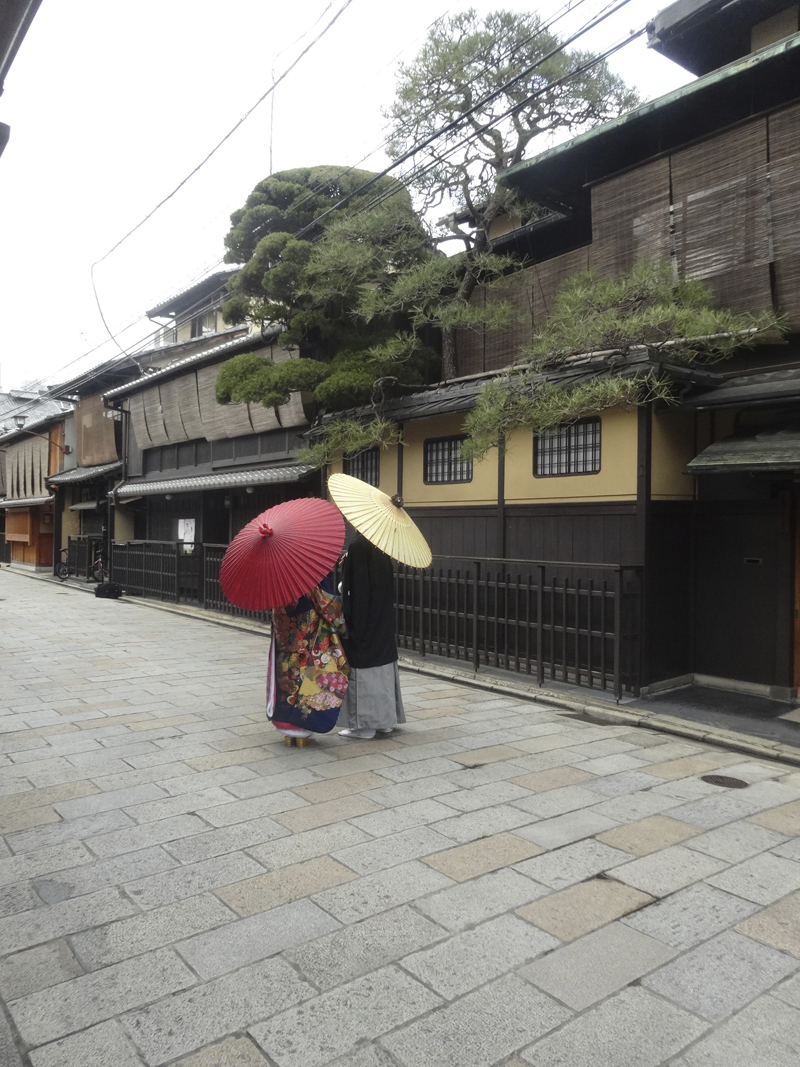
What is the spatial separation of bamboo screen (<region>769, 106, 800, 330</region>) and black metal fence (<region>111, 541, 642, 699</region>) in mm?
3584

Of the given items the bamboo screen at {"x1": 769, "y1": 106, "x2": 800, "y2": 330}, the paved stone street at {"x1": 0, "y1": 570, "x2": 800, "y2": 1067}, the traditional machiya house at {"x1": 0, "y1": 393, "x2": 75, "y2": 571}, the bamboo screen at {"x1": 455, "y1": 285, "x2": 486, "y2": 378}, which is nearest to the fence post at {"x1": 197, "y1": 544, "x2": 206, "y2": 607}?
the bamboo screen at {"x1": 455, "y1": 285, "x2": 486, "y2": 378}

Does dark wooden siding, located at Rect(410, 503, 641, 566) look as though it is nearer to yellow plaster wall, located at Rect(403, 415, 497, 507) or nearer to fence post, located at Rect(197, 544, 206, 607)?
yellow plaster wall, located at Rect(403, 415, 497, 507)

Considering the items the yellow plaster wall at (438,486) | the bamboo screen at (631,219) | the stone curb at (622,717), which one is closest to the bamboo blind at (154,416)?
the yellow plaster wall at (438,486)

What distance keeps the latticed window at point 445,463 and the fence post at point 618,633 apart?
383 cm

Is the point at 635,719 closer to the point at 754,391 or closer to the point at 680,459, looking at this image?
the point at 680,459

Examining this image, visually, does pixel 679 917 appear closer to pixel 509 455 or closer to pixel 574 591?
pixel 574 591

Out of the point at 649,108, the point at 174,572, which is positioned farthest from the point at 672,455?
the point at 174,572

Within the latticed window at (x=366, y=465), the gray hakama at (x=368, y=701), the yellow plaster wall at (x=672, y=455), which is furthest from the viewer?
the latticed window at (x=366, y=465)

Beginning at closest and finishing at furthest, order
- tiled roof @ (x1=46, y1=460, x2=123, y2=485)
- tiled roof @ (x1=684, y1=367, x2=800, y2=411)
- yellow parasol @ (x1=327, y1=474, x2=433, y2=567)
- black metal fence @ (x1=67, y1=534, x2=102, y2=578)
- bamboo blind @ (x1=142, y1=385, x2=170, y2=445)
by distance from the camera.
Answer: yellow parasol @ (x1=327, y1=474, x2=433, y2=567)
tiled roof @ (x1=684, y1=367, x2=800, y2=411)
bamboo blind @ (x1=142, y1=385, x2=170, y2=445)
tiled roof @ (x1=46, y1=460, x2=123, y2=485)
black metal fence @ (x1=67, y1=534, x2=102, y2=578)

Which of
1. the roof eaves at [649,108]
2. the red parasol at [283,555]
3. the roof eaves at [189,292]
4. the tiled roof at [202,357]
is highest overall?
the roof eaves at [189,292]

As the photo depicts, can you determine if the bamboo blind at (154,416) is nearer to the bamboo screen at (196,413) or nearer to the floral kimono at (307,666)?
the bamboo screen at (196,413)

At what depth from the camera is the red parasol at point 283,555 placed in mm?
6109

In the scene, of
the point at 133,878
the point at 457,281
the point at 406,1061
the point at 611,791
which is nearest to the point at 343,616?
the point at 611,791

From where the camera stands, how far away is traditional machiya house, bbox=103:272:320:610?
17.1 meters
